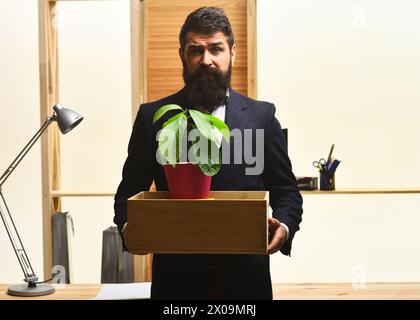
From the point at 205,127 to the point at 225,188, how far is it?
0.53m

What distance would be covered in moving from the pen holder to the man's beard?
1.38 meters

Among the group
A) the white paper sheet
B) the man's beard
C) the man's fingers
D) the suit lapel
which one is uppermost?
the man's beard

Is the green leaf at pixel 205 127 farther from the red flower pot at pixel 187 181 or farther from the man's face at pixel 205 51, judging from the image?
the man's face at pixel 205 51

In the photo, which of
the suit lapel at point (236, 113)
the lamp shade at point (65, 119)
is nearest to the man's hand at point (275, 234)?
the suit lapel at point (236, 113)

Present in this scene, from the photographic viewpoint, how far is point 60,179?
10.8 ft

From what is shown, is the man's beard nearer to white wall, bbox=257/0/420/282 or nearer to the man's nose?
the man's nose

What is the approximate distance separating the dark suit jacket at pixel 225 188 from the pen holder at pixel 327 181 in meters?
1.36

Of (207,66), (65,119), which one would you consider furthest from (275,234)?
(65,119)

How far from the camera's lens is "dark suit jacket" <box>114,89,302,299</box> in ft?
5.88

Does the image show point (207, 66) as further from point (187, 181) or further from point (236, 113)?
point (187, 181)

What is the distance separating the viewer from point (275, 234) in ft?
4.93

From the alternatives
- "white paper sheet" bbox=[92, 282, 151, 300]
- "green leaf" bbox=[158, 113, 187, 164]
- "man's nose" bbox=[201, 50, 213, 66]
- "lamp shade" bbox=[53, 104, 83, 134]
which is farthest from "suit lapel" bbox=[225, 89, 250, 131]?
"lamp shade" bbox=[53, 104, 83, 134]

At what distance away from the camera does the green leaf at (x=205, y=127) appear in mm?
1322
